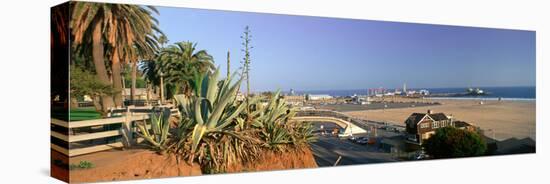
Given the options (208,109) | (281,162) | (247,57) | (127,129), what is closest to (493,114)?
(281,162)

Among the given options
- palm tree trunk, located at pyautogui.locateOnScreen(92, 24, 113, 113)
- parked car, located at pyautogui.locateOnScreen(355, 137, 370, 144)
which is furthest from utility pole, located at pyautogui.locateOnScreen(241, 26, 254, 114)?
parked car, located at pyautogui.locateOnScreen(355, 137, 370, 144)

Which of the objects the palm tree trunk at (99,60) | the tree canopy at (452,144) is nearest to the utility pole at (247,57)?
the palm tree trunk at (99,60)

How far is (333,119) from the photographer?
370 inches

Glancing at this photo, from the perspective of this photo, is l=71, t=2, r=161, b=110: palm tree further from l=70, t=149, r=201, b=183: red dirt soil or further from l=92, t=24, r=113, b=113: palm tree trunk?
l=70, t=149, r=201, b=183: red dirt soil

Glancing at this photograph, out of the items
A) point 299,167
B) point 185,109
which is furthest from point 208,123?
point 299,167

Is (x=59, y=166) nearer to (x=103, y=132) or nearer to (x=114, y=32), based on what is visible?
(x=103, y=132)

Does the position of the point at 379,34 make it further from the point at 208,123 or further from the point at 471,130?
the point at 208,123

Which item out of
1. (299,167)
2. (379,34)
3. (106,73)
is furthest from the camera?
(379,34)

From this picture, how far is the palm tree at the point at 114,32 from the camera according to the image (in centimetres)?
740

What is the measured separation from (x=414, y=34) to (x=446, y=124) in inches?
67.1

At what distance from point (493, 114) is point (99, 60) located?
7125 millimetres

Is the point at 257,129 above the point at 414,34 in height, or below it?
below

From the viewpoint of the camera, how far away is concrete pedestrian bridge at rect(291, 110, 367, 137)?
914 centimetres

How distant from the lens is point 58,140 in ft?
25.3
